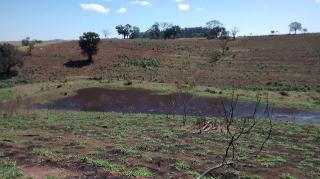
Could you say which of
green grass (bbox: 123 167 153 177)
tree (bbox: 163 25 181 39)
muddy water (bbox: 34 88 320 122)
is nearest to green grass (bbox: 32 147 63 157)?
green grass (bbox: 123 167 153 177)

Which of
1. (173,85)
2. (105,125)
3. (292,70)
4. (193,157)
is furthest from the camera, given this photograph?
(292,70)

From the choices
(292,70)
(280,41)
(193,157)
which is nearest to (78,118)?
(193,157)

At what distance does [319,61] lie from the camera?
3009 inches

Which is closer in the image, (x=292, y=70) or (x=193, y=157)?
(x=193, y=157)

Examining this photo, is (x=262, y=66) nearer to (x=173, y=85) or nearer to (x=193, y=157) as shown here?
(x=173, y=85)

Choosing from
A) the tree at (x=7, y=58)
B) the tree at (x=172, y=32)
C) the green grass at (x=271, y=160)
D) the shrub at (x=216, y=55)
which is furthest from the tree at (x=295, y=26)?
the green grass at (x=271, y=160)

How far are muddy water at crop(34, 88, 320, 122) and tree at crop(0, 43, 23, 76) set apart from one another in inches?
638

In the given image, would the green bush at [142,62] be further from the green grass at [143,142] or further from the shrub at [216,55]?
the green grass at [143,142]

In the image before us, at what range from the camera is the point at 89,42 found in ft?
254

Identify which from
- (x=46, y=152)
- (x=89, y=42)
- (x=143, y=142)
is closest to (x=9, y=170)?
(x=46, y=152)

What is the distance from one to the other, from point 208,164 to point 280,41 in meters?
79.1

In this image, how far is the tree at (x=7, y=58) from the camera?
2657 inches

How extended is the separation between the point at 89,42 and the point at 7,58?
46.0 ft

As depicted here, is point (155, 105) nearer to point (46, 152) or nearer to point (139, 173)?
point (46, 152)
